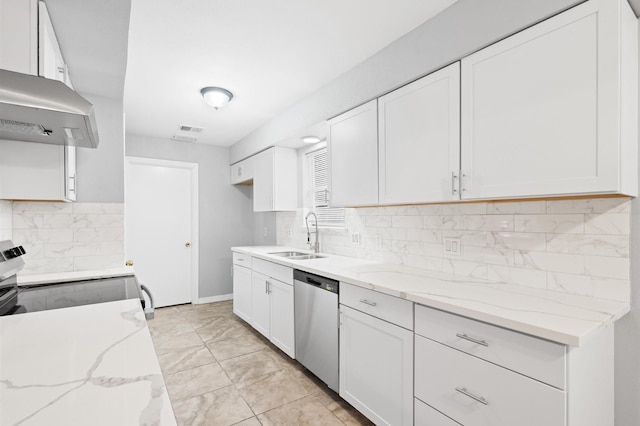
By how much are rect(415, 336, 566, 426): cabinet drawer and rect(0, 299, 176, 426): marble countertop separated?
1.23 metres

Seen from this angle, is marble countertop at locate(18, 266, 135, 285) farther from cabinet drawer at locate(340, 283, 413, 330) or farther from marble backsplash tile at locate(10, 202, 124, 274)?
cabinet drawer at locate(340, 283, 413, 330)

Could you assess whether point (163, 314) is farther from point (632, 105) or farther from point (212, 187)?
point (632, 105)

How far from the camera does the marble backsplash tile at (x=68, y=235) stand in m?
2.55

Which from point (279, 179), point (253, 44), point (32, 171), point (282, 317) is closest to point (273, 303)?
point (282, 317)

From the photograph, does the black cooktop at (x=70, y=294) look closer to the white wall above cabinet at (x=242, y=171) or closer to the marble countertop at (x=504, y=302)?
the marble countertop at (x=504, y=302)

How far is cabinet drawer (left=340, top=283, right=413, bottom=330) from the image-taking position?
1.66 m

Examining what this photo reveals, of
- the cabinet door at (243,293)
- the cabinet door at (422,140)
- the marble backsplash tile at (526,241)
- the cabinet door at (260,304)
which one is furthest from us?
the cabinet door at (243,293)

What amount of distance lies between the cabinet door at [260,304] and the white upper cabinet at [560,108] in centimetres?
229

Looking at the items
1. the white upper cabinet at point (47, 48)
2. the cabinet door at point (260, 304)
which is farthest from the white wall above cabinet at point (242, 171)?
the white upper cabinet at point (47, 48)

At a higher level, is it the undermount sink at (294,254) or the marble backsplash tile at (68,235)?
the marble backsplash tile at (68,235)

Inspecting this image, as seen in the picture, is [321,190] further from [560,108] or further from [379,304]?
[560,108]

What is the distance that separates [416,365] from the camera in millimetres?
1601

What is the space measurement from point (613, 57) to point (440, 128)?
760mm

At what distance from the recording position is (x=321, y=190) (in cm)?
354
